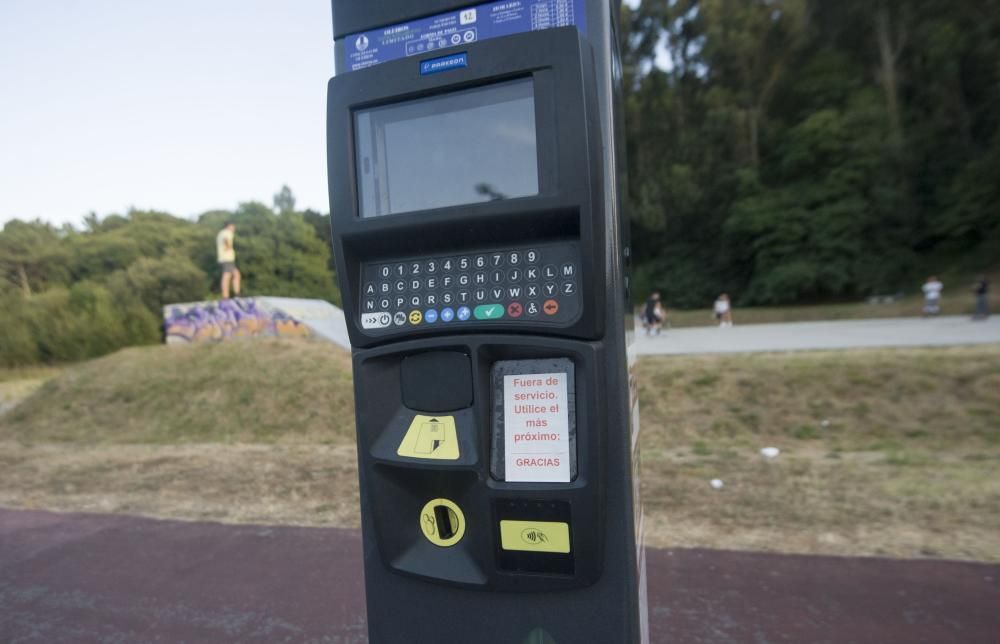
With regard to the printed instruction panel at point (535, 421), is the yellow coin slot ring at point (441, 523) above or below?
below

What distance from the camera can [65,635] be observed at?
9.69 feet

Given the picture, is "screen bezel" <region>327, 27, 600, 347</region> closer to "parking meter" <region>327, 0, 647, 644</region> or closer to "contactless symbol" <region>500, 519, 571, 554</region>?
"parking meter" <region>327, 0, 647, 644</region>

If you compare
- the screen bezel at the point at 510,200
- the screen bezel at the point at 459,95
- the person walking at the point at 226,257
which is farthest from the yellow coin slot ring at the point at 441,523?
the person walking at the point at 226,257

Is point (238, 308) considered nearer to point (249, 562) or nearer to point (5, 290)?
point (249, 562)

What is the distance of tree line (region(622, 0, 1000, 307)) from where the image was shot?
2408cm

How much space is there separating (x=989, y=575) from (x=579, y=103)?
3286 mm

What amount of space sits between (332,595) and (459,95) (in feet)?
9.16

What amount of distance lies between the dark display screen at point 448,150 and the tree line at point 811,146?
85.9 ft

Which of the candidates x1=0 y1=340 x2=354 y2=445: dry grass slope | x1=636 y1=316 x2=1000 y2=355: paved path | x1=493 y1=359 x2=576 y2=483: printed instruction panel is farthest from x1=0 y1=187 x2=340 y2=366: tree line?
x1=493 y1=359 x2=576 y2=483: printed instruction panel

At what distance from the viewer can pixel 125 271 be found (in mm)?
34062

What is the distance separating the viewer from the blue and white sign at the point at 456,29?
1223 mm

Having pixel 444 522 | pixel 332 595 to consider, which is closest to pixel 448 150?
pixel 444 522

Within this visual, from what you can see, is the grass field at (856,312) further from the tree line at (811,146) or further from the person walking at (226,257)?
the person walking at (226,257)

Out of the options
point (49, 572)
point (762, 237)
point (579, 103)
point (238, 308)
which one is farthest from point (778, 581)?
point (762, 237)
